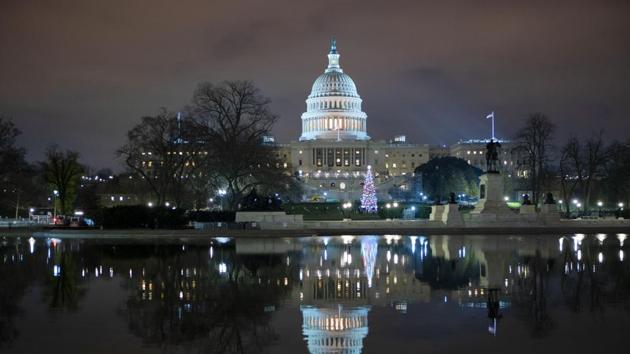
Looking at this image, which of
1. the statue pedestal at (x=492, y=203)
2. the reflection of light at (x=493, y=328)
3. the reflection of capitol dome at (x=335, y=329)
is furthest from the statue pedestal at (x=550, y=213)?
the reflection of light at (x=493, y=328)

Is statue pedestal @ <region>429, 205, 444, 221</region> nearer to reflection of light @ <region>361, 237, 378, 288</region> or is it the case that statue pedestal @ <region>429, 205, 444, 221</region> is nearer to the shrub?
the shrub

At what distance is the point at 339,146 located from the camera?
160 meters

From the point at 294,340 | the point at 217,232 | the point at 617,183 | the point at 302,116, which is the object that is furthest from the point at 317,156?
the point at 294,340

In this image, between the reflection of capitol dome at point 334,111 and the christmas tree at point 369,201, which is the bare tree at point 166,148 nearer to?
the christmas tree at point 369,201

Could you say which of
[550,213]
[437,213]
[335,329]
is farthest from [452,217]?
[335,329]

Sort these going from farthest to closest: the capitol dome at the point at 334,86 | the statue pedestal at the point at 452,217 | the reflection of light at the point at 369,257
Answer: the capitol dome at the point at 334,86, the statue pedestal at the point at 452,217, the reflection of light at the point at 369,257

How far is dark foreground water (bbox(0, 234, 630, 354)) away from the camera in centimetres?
1241

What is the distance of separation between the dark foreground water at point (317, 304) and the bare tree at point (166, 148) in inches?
1261

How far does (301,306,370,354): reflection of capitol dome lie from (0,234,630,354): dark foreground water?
2 cm

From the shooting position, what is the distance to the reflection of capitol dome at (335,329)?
39.5ft

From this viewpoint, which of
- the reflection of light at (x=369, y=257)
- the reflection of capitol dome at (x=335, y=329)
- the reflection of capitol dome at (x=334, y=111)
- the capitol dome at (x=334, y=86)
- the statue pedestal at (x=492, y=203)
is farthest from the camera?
the capitol dome at (x=334, y=86)

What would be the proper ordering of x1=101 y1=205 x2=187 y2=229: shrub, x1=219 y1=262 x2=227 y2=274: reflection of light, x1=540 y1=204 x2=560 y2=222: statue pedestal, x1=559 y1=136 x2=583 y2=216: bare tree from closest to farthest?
x1=219 y1=262 x2=227 y2=274: reflection of light, x1=101 y1=205 x2=187 y2=229: shrub, x1=540 y1=204 x2=560 y2=222: statue pedestal, x1=559 y1=136 x2=583 y2=216: bare tree

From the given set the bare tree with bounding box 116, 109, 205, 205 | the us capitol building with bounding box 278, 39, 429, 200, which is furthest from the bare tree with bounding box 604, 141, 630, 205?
the us capitol building with bounding box 278, 39, 429, 200

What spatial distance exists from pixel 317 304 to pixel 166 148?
46.0 metres
